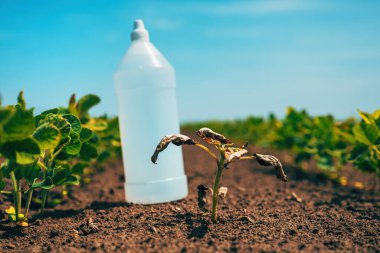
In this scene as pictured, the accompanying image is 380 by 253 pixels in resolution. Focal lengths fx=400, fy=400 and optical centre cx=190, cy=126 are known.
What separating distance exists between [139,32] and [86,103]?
35.8 inches

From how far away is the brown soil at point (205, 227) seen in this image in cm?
241

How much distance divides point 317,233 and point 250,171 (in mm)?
4030

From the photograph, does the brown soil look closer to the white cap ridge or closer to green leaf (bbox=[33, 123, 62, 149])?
green leaf (bbox=[33, 123, 62, 149])

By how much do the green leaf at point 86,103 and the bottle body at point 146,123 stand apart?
426mm

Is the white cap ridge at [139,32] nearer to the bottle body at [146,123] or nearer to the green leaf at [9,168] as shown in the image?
the bottle body at [146,123]

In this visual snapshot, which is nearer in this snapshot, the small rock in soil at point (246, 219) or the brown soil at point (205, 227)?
the brown soil at point (205, 227)

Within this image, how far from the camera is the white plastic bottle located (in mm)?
3566

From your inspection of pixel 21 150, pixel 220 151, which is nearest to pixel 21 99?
pixel 21 150

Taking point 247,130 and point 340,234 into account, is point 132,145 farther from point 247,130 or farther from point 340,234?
point 247,130

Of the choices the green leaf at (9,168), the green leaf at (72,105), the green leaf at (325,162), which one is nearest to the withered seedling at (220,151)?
the green leaf at (9,168)

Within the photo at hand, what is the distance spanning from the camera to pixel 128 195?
3709 millimetres

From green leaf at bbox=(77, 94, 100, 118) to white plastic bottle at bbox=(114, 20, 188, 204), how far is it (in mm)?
413

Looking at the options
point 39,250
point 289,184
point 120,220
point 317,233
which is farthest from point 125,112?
point 289,184

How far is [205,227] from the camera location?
267cm
